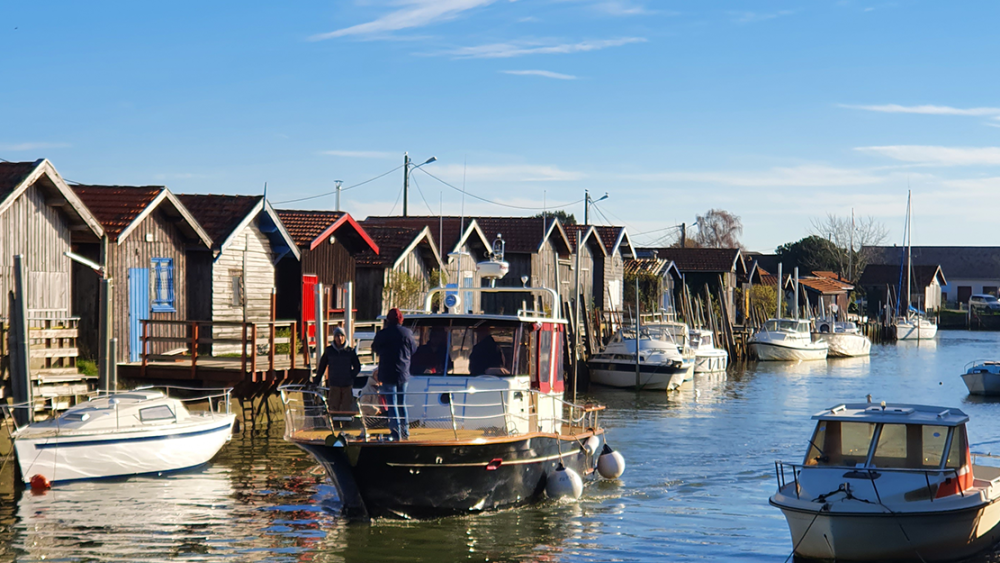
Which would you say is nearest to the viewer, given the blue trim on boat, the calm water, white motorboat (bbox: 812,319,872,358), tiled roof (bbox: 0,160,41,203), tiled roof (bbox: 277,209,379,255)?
the calm water

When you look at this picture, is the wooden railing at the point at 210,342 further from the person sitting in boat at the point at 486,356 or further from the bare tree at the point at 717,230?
the bare tree at the point at 717,230

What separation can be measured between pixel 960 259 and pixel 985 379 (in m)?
93.9

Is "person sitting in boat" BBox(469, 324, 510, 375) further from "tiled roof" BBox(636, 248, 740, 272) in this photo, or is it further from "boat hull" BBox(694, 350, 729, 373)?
"tiled roof" BBox(636, 248, 740, 272)

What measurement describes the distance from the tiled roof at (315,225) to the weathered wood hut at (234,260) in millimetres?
1101

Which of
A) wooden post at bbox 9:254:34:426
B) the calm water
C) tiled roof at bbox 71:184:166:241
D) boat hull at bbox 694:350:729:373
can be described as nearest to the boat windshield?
the calm water

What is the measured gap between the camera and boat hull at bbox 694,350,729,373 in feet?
153

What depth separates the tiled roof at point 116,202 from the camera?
82.6 ft

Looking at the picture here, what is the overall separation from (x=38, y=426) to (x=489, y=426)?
25.5 ft

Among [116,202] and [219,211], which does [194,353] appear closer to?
[116,202]

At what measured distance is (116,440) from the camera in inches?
734

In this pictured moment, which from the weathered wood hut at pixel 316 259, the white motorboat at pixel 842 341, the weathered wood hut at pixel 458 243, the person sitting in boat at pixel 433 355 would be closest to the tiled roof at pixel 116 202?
the weathered wood hut at pixel 316 259

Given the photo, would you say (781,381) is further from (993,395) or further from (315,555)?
(315,555)

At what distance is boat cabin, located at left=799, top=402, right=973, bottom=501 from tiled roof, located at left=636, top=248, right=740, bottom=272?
165 ft

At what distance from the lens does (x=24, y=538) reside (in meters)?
14.7
